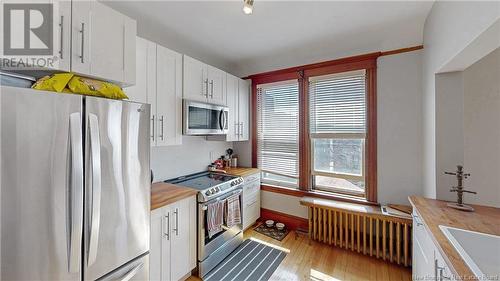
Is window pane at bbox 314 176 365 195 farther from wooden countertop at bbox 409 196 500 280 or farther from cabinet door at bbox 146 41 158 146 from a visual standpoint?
cabinet door at bbox 146 41 158 146

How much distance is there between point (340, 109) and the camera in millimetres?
2760

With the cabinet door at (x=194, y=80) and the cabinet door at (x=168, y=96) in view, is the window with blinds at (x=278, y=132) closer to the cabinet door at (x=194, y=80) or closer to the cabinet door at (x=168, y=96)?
the cabinet door at (x=194, y=80)

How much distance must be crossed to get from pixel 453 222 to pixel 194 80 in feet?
8.41

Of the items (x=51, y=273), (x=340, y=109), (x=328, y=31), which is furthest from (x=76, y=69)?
(x=340, y=109)

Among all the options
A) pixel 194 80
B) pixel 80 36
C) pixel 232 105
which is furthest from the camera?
pixel 232 105

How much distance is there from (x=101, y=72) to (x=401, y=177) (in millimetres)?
3218

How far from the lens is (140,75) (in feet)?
6.00

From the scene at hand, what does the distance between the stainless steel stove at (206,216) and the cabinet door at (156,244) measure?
42 centimetres

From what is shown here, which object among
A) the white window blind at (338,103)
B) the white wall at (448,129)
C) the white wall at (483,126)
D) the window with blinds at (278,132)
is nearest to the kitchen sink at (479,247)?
the white wall at (448,129)

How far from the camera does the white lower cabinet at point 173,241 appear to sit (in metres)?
1.69

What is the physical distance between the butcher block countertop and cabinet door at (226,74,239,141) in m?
1.13

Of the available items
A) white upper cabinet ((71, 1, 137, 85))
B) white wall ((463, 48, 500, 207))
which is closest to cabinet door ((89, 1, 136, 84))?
white upper cabinet ((71, 1, 137, 85))

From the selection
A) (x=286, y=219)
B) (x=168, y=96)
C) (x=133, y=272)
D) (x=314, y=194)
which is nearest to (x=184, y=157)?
(x=168, y=96)

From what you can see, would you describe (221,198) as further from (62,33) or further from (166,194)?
(62,33)
